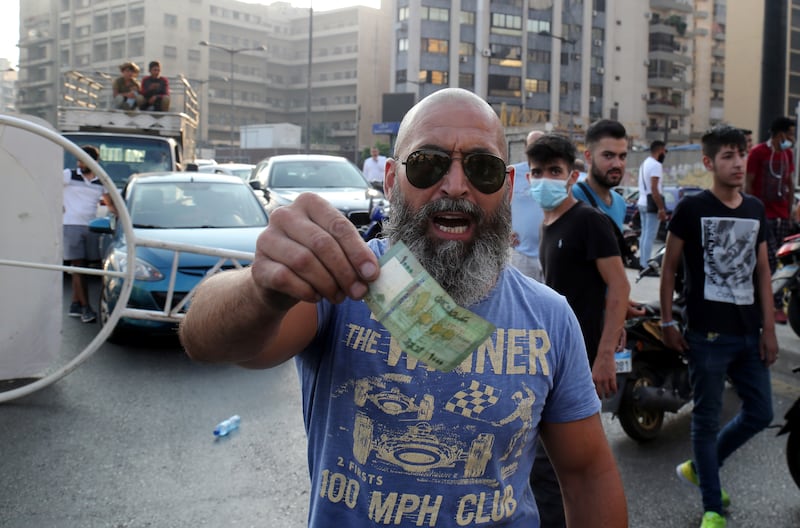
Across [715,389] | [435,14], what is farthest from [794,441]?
[435,14]

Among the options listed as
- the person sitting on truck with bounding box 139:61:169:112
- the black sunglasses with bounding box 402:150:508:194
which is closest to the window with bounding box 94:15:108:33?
the person sitting on truck with bounding box 139:61:169:112

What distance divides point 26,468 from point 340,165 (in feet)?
31.2

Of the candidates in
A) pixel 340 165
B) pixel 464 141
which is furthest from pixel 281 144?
pixel 464 141

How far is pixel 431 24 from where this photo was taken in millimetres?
77688

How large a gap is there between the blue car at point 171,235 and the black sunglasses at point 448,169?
16.0ft

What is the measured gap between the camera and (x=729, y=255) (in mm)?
4000

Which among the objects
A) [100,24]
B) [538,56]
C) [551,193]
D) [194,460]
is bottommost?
[194,460]

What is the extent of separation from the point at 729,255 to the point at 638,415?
1.63m

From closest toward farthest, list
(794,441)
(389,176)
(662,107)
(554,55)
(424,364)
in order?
(424,364)
(389,176)
(794,441)
(554,55)
(662,107)

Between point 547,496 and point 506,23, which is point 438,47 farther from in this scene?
point 547,496

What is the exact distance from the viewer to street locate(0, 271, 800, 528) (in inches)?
161

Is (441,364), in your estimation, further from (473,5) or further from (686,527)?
(473,5)

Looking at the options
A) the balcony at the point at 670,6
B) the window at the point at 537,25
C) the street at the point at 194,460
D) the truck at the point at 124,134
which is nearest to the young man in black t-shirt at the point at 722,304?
the street at the point at 194,460

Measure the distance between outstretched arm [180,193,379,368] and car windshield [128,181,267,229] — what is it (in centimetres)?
Result: 722
